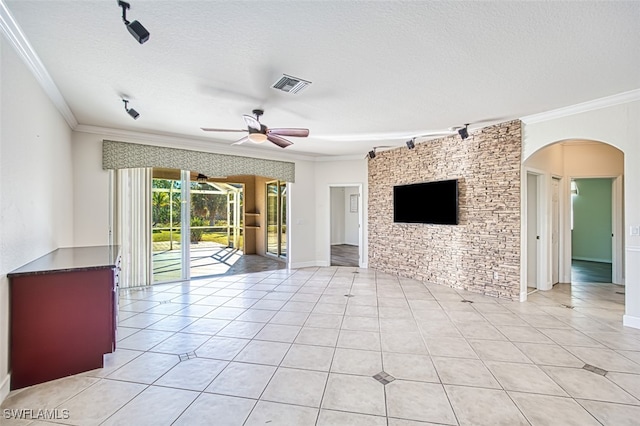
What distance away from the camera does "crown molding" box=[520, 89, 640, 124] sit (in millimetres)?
3414

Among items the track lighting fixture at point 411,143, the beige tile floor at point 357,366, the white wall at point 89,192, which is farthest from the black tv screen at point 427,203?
the white wall at point 89,192

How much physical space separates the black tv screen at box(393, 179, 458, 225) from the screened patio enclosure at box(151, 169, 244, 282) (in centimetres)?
413

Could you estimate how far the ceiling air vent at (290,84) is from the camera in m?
2.98

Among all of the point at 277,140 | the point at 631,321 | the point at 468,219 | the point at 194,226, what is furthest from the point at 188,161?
the point at 631,321

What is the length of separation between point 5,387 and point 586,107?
6.31 m

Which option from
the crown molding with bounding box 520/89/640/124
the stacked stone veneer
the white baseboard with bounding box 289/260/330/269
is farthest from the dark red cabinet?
the crown molding with bounding box 520/89/640/124

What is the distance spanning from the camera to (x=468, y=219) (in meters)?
5.02

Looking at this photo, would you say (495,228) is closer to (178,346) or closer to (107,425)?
(178,346)

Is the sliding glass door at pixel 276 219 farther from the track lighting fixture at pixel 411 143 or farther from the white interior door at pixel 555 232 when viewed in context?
the white interior door at pixel 555 232

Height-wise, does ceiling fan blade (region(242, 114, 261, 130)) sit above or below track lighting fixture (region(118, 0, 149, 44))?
below

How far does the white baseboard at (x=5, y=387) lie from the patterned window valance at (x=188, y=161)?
11.5 ft

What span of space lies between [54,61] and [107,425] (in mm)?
2991

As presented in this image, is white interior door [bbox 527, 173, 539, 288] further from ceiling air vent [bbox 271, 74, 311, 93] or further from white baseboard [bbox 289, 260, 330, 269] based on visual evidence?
ceiling air vent [bbox 271, 74, 311, 93]

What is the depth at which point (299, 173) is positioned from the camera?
23.5 ft
